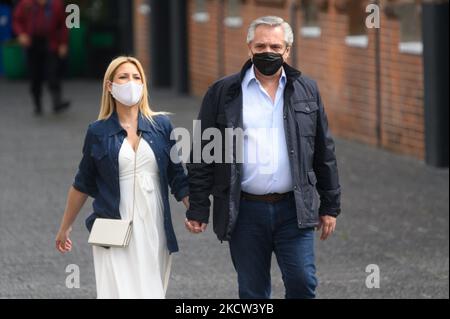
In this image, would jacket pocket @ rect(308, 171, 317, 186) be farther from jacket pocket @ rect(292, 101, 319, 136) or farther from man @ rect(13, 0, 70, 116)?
man @ rect(13, 0, 70, 116)

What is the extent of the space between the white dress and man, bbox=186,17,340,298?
0.24 metres

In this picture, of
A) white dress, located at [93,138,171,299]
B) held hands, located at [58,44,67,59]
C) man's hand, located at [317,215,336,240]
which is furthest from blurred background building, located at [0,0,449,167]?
white dress, located at [93,138,171,299]

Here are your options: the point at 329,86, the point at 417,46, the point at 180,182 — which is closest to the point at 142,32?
the point at 329,86

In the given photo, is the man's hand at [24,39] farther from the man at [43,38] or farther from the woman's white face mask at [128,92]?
the woman's white face mask at [128,92]

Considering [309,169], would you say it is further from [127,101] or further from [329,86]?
[329,86]

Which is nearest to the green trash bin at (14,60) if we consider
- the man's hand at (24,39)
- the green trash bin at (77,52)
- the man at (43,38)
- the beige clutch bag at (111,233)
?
the green trash bin at (77,52)

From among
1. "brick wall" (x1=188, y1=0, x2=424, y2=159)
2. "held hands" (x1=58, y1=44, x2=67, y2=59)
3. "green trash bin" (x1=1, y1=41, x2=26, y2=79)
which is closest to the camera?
"brick wall" (x1=188, y1=0, x2=424, y2=159)

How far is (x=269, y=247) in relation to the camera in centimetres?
709

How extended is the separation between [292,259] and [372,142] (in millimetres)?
10879

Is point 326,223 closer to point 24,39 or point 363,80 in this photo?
point 363,80

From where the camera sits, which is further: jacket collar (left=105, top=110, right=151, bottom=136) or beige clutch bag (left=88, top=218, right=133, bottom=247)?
jacket collar (left=105, top=110, right=151, bottom=136)

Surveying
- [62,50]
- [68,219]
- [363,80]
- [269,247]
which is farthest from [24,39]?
[269,247]

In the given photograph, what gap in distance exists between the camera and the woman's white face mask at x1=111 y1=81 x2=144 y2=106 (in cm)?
673

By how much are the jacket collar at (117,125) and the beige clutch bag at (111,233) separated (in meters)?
0.42
